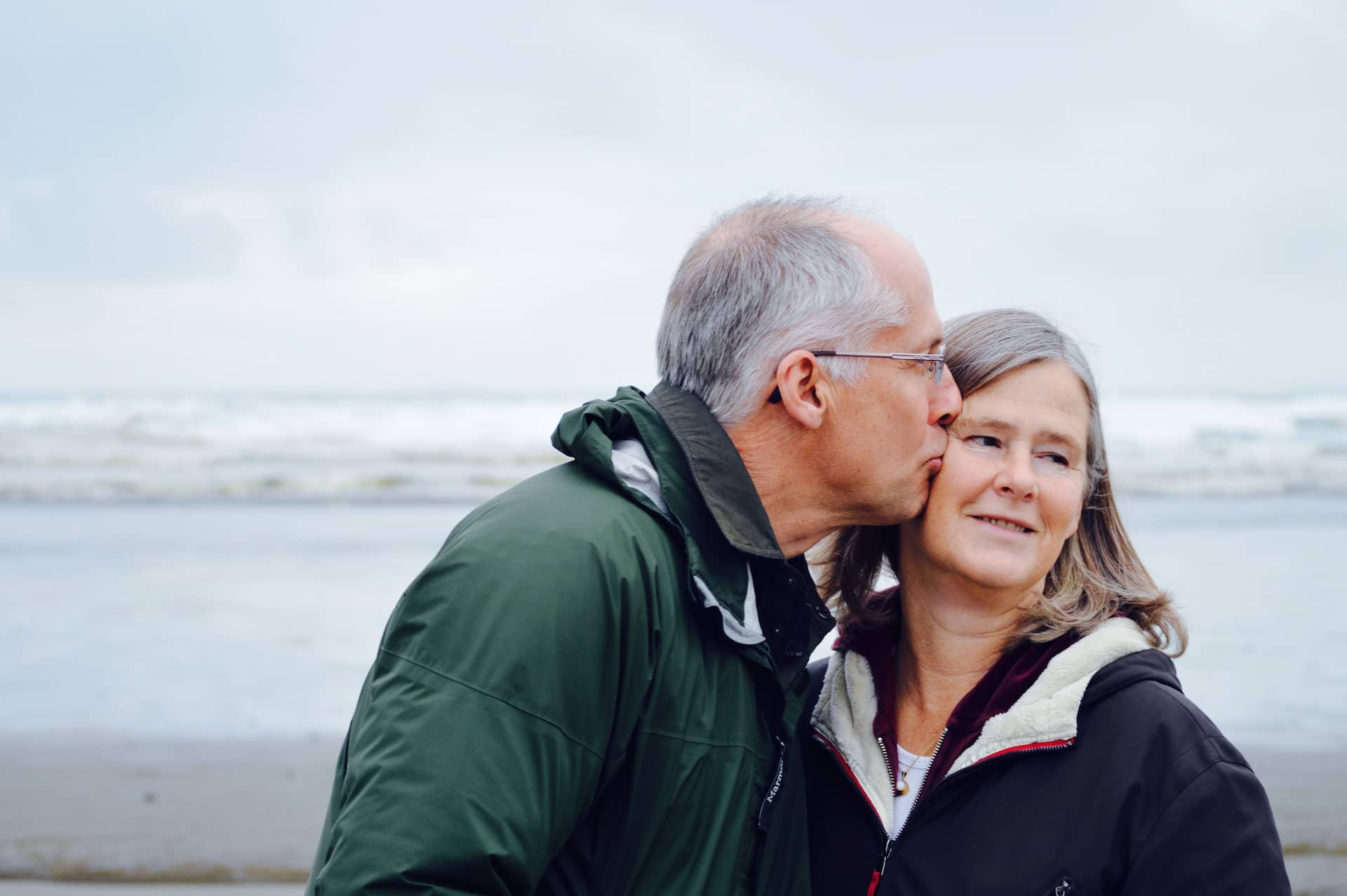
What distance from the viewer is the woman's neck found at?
2.57 meters

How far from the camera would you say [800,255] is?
2.27 metres

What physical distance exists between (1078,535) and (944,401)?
0.50m

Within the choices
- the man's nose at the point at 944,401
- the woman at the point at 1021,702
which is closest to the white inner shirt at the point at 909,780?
the woman at the point at 1021,702

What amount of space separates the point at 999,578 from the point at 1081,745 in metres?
0.39

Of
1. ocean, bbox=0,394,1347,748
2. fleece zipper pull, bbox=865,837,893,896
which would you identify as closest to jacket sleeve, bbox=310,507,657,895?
fleece zipper pull, bbox=865,837,893,896

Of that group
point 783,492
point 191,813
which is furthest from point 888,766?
point 191,813

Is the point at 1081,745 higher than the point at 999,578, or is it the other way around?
the point at 999,578

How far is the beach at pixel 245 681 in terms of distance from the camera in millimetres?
5602

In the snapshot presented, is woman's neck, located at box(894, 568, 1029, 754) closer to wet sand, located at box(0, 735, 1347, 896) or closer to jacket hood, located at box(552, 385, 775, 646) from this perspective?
jacket hood, located at box(552, 385, 775, 646)

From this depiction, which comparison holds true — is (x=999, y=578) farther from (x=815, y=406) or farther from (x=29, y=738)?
(x=29, y=738)

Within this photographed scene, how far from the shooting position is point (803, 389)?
228 centimetres

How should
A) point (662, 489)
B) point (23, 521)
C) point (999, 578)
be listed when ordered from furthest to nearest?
1. point (23, 521)
2. point (999, 578)
3. point (662, 489)

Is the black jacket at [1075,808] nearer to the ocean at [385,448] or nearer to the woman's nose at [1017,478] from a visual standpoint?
the woman's nose at [1017,478]

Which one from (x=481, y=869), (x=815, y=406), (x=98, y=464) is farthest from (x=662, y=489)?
(x=98, y=464)
